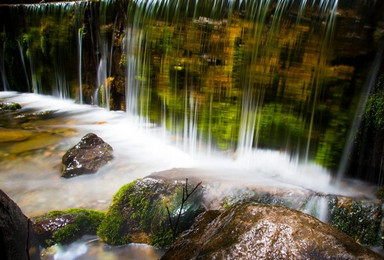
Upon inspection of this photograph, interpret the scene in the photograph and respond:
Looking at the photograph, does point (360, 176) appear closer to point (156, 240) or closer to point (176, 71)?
point (156, 240)

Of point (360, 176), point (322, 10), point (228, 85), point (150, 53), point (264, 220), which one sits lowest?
point (360, 176)

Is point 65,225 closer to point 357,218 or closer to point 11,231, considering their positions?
point 11,231

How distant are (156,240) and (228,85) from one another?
11.0ft

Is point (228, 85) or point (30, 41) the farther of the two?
point (30, 41)

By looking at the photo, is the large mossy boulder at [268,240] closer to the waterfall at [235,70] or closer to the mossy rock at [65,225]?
the mossy rock at [65,225]

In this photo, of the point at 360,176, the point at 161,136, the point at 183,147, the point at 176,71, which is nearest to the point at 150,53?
the point at 176,71

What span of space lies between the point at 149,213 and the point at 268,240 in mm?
2050

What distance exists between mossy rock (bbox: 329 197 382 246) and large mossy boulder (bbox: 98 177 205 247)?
1.75 m

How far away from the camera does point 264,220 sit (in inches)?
88.2

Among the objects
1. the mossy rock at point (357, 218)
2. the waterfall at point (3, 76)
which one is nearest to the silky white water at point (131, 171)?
the mossy rock at point (357, 218)

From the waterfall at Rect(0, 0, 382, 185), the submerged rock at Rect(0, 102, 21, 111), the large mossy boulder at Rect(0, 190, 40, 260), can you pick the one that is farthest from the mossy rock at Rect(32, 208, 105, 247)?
the submerged rock at Rect(0, 102, 21, 111)

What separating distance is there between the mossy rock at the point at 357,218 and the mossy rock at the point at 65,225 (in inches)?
121

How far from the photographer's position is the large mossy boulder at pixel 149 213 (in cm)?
365

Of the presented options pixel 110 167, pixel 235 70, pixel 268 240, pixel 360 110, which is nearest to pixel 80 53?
pixel 110 167
